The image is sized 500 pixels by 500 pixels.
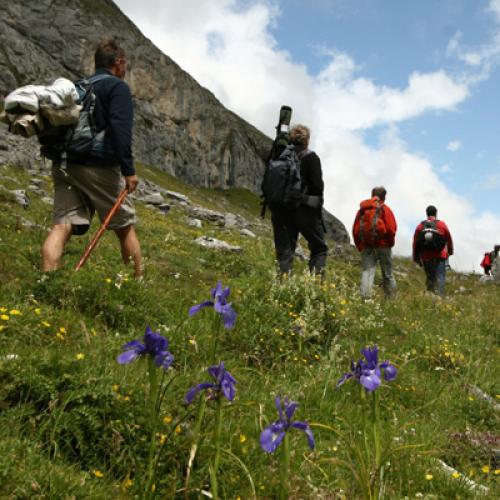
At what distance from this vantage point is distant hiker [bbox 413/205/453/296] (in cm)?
1217

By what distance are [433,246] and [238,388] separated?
936 cm

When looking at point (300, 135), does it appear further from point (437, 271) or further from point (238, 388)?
point (437, 271)

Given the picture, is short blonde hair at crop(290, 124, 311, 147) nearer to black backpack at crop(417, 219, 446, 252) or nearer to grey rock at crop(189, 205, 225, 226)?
black backpack at crop(417, 219, 446, 252)

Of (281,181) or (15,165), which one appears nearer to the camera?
(281,181)

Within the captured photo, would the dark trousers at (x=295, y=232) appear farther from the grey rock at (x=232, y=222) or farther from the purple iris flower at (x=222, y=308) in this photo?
the grey rock at (x=232, y=222)

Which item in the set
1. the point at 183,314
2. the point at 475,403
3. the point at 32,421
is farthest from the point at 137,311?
the point at 475,403

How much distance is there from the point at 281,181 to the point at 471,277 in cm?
1984

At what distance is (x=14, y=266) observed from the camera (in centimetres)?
582

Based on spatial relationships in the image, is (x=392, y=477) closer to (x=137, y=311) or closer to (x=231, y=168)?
(x=137, y=311)

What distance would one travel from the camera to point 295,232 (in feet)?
29.3

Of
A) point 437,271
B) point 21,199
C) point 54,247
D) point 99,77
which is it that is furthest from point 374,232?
point 21,199

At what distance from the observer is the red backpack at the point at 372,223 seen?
1031 centimetres

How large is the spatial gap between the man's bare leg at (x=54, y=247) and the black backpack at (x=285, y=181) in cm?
352

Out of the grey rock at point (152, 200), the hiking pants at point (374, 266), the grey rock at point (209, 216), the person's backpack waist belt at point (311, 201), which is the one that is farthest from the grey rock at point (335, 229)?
the person's backpack waist belt at point (311, 201)
